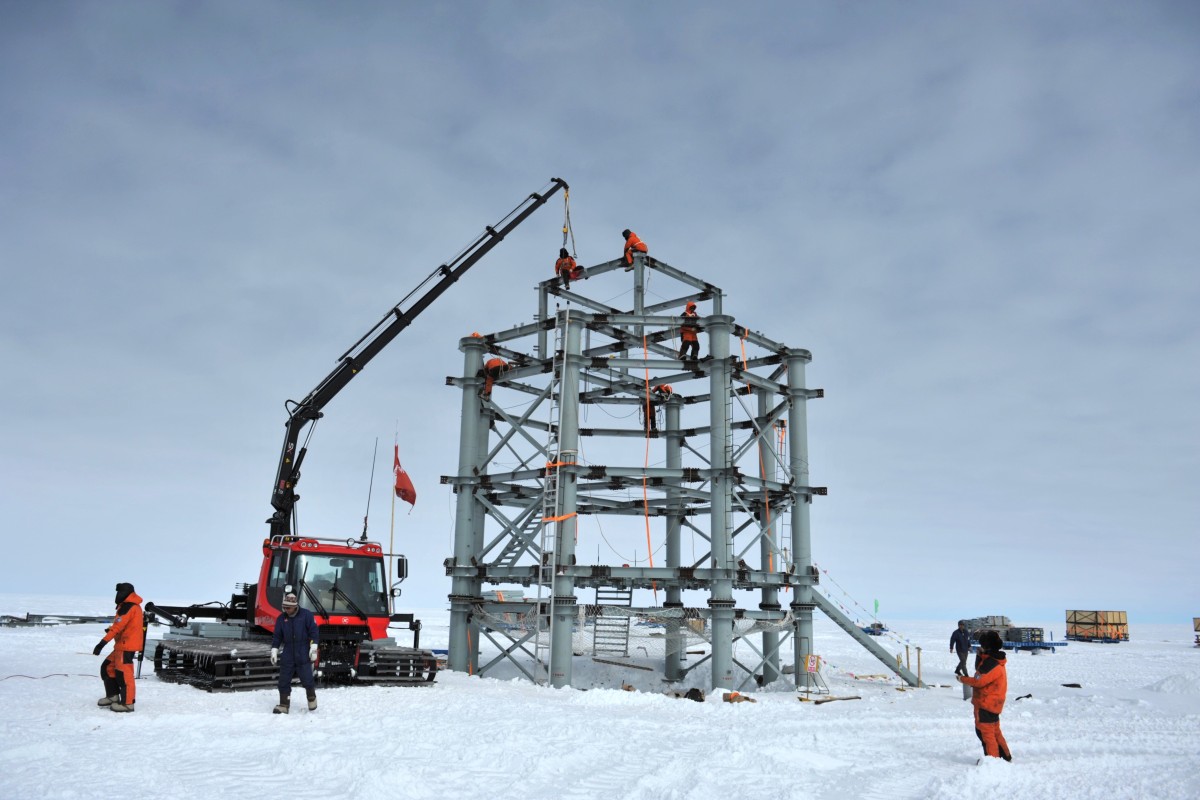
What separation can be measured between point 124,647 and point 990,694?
12.1m

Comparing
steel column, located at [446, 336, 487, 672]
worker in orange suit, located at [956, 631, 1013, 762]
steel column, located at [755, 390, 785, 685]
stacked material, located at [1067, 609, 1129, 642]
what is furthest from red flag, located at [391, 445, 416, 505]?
stacked material, located at [1067, 609, 1129, 642]

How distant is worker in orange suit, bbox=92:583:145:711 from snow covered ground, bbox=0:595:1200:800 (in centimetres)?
33

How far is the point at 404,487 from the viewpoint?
24.8 metres

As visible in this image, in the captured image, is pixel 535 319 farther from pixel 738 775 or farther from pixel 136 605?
pixel 738 775

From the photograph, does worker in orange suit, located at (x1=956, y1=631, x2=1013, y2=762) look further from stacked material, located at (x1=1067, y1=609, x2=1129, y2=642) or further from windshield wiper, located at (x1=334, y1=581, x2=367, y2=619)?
stacked material, located at (x1=1067, y1=609, x2=1129, y2=642)

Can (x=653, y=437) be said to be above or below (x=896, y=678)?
above

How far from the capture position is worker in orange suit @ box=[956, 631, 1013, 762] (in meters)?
10.5

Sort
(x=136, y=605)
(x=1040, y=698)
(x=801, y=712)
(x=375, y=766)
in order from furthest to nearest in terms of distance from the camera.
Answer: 1. (x=1040, y=698)
2. (x=801, y=712)
3. (x=136, y=605)
4. (x=375, y=766)

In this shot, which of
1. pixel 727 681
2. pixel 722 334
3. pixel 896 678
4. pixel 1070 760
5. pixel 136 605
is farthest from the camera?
pixel 896 678

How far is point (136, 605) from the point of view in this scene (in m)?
12.9

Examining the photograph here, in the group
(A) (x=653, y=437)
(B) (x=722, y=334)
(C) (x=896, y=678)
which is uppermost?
(B) (x=722, y=334)

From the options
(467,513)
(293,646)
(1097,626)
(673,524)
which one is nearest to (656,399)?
(673,524)

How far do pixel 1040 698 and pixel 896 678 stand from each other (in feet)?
26.4

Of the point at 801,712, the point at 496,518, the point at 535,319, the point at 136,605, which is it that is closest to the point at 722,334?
the point at 535,319
